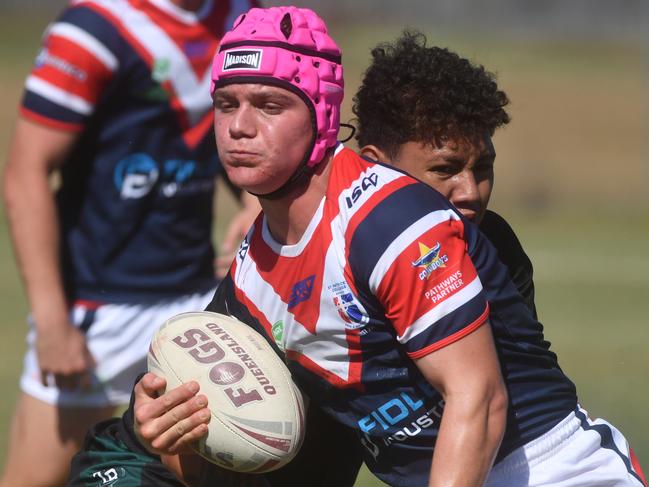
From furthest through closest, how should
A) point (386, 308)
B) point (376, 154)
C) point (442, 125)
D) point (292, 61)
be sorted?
point (376, 154), point (442, 125), point (292, 61), point (386, 308)

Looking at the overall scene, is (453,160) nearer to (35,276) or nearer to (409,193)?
(409,193)

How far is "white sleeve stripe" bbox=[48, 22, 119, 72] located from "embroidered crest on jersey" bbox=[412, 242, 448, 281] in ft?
7.10

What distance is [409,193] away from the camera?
338 cm

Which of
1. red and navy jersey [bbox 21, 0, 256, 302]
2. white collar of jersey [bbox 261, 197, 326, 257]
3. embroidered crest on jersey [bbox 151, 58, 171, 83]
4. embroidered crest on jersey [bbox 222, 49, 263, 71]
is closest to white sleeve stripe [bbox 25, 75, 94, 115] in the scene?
red and navy jersey [bbox 21, 0, 256, 302]

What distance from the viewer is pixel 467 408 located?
3.20 metres

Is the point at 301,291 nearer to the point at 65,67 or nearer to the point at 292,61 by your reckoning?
the point at 292,61

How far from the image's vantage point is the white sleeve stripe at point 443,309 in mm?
3244

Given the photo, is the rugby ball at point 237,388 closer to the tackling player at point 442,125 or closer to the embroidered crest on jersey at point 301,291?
the embroidered crest on jersey at point 301,291

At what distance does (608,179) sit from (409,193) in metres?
17.5

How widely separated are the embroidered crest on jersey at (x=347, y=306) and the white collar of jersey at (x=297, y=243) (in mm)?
179

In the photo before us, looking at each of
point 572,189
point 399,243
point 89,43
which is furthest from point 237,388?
point 572,189

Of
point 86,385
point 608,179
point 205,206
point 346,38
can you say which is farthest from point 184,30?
point 346,38

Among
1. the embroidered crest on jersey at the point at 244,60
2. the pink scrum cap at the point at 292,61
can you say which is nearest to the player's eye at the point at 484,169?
the pink scrum cap at the point at 292,61

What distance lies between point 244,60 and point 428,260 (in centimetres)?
79
